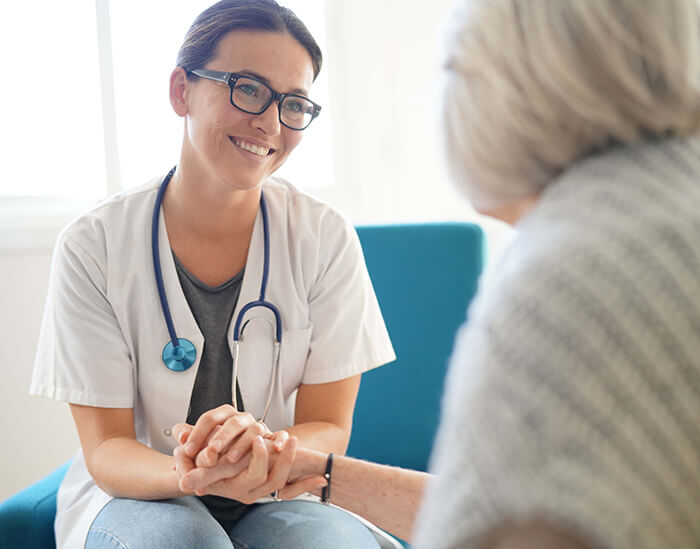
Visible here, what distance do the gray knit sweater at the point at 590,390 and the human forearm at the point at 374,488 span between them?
0.56 metres

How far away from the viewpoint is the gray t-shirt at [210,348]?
1.27 metres

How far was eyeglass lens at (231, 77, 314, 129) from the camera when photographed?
49.9 inches

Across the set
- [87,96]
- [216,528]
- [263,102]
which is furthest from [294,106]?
[87,96]

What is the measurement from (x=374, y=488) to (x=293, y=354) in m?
0.33

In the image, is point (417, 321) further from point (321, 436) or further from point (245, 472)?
point (245, 472)

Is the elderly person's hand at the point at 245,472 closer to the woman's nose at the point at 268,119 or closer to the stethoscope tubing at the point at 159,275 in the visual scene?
the stethoscope tubing at the point at 159,275

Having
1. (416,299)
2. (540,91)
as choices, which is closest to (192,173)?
(416,299)

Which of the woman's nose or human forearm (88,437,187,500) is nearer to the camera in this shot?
human forearm (88,437,187,500)

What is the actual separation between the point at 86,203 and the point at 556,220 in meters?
1.87

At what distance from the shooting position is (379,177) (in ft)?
10.0

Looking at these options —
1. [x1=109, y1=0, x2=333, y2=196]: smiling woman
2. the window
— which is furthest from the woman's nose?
[x1=109, y1=0, x2=333, y2=196]: smiling woman

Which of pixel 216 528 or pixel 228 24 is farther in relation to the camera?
pixel 228 24

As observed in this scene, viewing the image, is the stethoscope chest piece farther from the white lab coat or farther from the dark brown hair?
the dark brown hair

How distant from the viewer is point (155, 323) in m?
1.25
